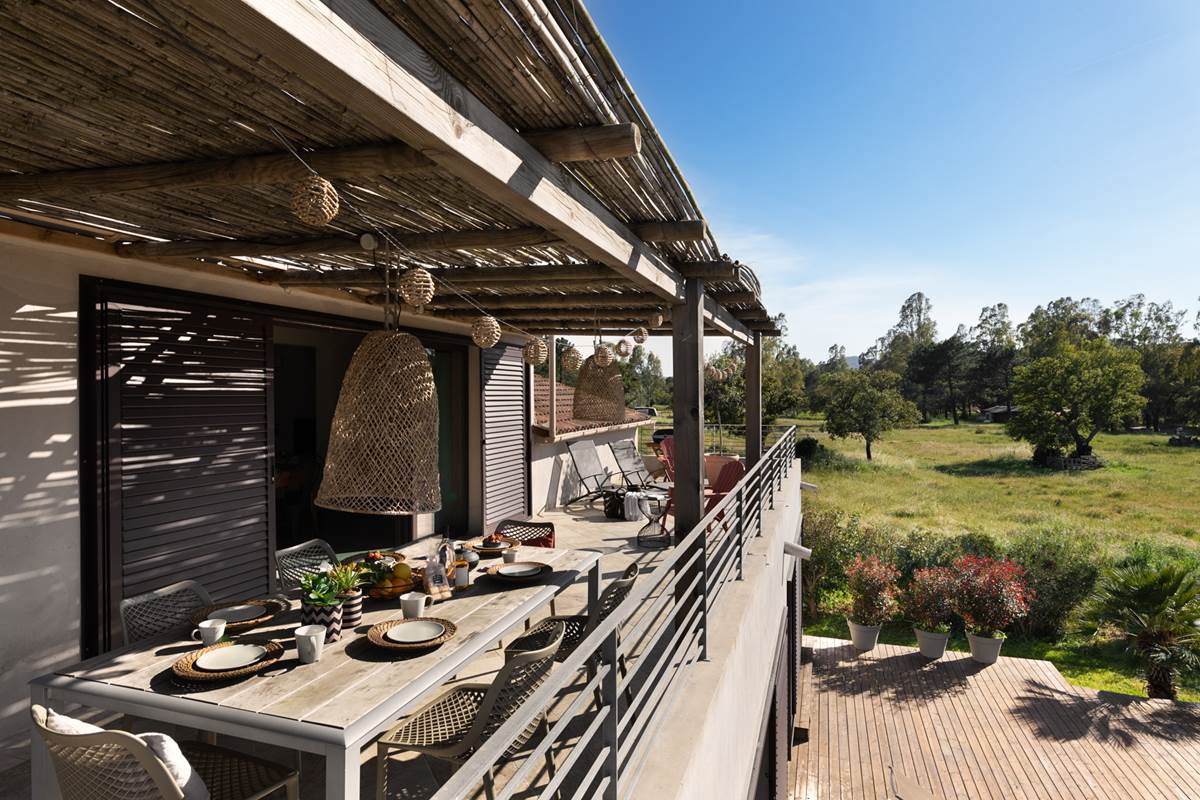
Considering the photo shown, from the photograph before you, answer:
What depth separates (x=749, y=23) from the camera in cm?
Result: 989

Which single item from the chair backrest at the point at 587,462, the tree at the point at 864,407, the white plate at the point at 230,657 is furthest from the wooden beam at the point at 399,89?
the tree at the point at 864,407

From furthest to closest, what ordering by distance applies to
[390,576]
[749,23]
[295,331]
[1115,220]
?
1. [1115,220]
2. [749,23]
3. [295,331]
4. [390,576]

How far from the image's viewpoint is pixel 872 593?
12141 millimetres

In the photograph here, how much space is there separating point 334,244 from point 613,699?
312 centimetres

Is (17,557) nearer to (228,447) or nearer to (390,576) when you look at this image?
(228,447)

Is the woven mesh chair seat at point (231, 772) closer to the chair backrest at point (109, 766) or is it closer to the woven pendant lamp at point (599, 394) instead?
the chair backrest at point (109, 766)

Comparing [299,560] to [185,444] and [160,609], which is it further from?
[185,444]

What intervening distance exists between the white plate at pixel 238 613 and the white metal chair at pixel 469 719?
0.89 m

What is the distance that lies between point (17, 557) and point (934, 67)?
610 inches

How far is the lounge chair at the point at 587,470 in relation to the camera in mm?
11297

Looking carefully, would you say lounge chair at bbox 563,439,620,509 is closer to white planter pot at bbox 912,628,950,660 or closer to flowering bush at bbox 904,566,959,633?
white planter pot at bbox 912,628,950,660

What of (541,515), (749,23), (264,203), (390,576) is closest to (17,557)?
(390,576)

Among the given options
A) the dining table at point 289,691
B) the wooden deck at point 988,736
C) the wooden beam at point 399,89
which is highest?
the wooden beam at point 399,89

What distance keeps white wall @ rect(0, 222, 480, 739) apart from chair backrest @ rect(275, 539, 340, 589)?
1.16 meters
